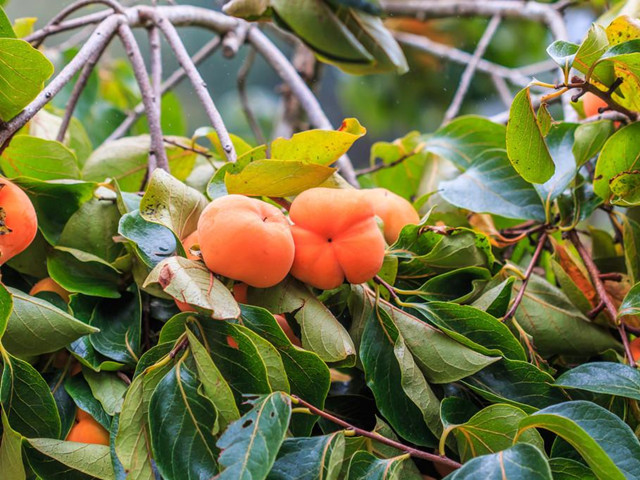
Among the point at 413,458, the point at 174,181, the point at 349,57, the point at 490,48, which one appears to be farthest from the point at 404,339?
the point at 490,48

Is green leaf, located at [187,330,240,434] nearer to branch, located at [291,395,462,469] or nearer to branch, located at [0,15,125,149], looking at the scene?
branch, located at [291,395,462,469]

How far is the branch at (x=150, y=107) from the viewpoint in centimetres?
55

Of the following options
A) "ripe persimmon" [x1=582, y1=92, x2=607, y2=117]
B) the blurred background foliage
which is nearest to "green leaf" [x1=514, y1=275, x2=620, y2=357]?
"ripe persimmon" [x1=582, y1=92, x2=607, y2=117]

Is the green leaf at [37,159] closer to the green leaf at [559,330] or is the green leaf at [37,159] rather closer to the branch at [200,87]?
the branch at [200,87]

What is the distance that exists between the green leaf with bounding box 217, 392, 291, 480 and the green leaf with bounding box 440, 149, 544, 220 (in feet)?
0.89

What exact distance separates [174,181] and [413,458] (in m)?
0.25

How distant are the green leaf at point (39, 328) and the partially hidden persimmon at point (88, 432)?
6 cm

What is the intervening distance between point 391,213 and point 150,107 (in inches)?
9.0

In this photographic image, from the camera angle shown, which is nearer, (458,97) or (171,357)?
(171,357)

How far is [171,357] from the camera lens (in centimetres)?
40

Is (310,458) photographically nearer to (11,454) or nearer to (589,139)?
(11,454)

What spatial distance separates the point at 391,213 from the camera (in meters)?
0.54

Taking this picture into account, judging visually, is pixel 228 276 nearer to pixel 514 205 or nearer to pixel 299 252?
pixel 299 252

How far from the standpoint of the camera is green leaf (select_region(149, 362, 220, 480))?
1.25 ft
